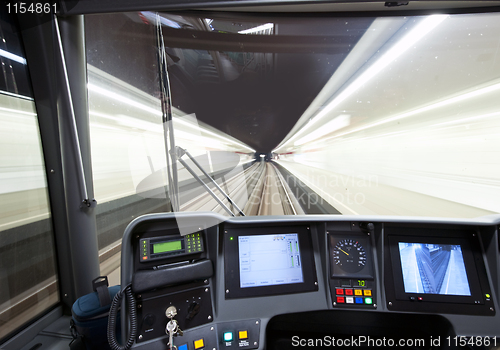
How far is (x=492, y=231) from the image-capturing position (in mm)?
1482

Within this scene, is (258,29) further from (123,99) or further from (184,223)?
(184,223)

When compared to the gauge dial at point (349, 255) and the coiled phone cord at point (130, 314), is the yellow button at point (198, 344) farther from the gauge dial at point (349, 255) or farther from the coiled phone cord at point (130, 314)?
the gauge dial at point (349, 255)

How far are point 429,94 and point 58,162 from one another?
4384 millimetres

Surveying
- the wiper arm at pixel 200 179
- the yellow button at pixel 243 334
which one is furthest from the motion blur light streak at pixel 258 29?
the yellow button at pixel 243 334

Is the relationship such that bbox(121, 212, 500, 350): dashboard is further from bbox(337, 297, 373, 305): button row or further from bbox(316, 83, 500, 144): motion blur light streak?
bbox(316, 83, 500, 144): motion blur light streak

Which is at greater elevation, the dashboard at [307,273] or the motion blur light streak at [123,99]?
the motion blur light streak at [123,99]

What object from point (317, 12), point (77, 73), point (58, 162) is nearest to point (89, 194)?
point (58, 162)

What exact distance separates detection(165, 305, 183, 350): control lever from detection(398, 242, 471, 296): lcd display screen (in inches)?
57.9

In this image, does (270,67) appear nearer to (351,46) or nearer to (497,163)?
(351,46)

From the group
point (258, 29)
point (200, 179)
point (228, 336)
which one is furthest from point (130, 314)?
point (258, 29)

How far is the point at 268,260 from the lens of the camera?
153 cm

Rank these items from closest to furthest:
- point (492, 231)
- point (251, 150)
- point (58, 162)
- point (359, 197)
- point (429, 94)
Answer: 1. point (492, 231)
2. point (58, 162)
3. point (251, 150)
4. point (429, 94)
5. point (359, 197)

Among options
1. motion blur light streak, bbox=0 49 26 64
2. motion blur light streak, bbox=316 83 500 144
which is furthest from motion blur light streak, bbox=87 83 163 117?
motion blur light streak, bbox=316 83 500 144

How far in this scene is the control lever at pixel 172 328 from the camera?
120 cm
